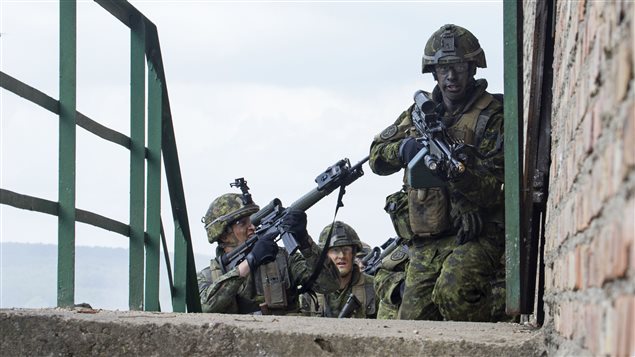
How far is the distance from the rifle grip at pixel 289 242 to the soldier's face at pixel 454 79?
267 centimetres

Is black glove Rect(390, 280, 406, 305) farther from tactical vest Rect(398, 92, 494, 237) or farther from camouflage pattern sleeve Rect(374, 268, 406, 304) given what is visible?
tactical vest Rect(398, 92, 494, 237)

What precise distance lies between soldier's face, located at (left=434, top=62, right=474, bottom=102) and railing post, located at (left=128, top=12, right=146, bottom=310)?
1.80 metres

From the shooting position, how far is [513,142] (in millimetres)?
4070

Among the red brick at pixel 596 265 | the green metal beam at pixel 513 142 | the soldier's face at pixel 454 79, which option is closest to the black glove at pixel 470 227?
the soldier's face at pixel 454 79

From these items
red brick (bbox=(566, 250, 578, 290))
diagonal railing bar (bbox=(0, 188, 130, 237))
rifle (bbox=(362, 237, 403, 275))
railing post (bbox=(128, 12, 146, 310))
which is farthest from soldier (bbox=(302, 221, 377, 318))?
red brick (bbox=(566, 250, 578, 290))

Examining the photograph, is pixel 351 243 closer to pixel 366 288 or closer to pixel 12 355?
pixel 366 288

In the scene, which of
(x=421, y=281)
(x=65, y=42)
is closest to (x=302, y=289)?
(x=421, y=281)

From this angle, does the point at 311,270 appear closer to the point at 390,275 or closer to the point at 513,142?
the point at 390,275

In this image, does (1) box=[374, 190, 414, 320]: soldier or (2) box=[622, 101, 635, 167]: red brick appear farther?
(1) box=[374, 190, 414, 320]: soldier

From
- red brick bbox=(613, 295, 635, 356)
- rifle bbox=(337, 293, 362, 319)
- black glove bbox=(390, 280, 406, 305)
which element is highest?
red brick bbox=(613, 295, 635, 356)

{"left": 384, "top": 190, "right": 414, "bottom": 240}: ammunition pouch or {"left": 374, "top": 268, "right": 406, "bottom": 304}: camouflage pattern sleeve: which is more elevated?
{"left": 384, "top": 190, "right": 414, "bottom": 240}: ammunition pouch

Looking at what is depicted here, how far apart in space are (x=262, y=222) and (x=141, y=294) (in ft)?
13.8

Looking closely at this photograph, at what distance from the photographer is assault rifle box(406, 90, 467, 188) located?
5.92 m

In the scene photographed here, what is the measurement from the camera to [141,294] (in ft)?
16.4
